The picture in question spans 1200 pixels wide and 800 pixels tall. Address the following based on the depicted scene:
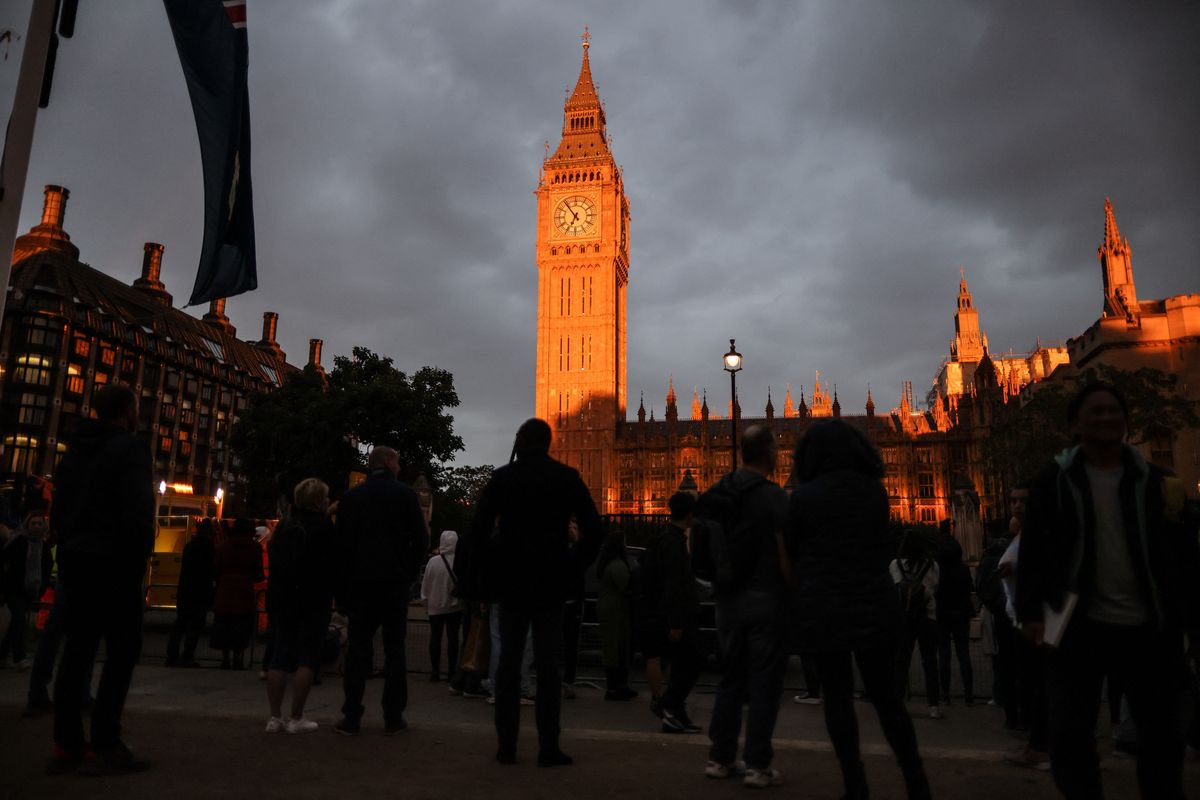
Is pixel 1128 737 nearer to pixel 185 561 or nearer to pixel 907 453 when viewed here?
pixel 185 561

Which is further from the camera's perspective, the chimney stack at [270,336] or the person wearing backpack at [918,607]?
the chimney stack at [270,336]

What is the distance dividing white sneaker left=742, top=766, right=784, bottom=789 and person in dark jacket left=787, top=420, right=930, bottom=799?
51cm

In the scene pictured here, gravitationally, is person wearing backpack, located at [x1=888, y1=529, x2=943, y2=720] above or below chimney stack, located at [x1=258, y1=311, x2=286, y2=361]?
below

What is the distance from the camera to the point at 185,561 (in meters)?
10.1

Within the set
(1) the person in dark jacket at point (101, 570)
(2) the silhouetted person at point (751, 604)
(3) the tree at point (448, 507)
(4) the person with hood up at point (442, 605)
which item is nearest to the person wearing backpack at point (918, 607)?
(2) the silhouetted person at point (751, 604)

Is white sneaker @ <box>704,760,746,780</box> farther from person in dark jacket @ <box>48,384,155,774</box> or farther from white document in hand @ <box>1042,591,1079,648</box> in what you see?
person in dark jacket @ <box>48,384,155,774</box>

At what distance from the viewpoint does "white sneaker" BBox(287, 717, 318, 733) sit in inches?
209

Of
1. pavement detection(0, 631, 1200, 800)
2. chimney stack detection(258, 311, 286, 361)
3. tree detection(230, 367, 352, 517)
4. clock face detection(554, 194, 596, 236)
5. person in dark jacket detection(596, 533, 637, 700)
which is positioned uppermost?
clock face detection(554, 194, 596, 236)

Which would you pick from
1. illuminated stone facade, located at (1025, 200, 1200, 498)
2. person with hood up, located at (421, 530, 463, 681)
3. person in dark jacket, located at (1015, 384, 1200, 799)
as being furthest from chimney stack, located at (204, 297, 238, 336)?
person in dark jacket, located at (1015, 384, 1200, 799)

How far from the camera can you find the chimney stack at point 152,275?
252ft

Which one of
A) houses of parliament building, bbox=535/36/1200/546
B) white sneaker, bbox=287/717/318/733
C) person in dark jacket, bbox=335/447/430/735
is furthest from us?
houses of parliament building, bbox=535/36/1200/546

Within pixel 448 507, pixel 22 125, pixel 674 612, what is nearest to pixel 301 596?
pixel 674 612

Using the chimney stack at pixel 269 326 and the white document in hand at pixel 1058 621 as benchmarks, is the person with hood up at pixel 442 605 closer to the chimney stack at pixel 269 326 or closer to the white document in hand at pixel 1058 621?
the white document in hand at pixel 1058 621

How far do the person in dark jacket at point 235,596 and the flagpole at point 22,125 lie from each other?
5863 millimetres
